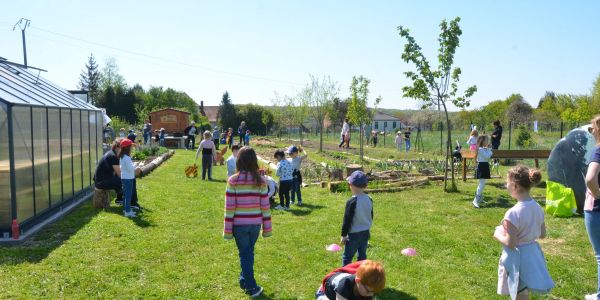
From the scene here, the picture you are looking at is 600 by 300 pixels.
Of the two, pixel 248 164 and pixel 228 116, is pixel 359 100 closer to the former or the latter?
pixel 248 164

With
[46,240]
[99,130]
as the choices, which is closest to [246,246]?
[46,240]

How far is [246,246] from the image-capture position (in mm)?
5395

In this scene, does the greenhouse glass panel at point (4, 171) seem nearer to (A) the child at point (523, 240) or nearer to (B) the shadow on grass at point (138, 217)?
(B) the shadow on grass at point (138, 217)

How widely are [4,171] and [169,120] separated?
108 ft

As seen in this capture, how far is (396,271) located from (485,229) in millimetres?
3309

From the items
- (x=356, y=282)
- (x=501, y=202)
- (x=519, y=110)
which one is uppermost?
(x=519, y=110)

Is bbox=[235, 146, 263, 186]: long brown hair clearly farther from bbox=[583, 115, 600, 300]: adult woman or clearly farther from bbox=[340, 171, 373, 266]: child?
bbox=[583, 115, 600, 300]: adult woman

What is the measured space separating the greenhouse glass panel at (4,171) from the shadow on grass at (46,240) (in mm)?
616

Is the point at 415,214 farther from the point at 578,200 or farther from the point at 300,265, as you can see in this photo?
the point at 300,265

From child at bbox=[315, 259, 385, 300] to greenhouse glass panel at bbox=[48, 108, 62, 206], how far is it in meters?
7.91

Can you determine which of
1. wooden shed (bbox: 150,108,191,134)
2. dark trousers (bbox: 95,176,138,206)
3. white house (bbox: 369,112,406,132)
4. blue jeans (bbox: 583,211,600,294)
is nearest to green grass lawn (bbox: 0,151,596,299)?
dark trousers (bbox: 95,176,138,206)

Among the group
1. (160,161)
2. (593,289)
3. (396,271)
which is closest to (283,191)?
(396,271)

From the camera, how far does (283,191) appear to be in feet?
34.5

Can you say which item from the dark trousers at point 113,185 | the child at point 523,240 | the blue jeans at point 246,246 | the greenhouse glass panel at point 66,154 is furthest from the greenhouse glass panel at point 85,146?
the child at point 523,240
